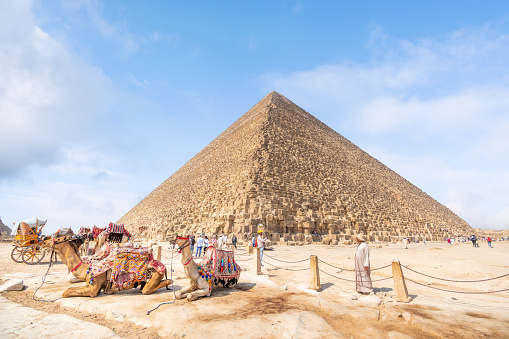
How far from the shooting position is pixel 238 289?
186 inches

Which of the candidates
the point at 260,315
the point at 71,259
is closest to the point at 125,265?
the point at 71,259

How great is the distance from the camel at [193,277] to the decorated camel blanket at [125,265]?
27.1 inches

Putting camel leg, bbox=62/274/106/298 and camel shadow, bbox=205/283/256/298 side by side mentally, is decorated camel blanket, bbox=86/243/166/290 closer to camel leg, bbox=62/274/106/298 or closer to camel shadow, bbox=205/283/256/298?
camel leg, bbox=62/274/106/298

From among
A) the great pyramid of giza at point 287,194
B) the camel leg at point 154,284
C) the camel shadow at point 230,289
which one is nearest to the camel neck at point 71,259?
the camel leg at point 154,284

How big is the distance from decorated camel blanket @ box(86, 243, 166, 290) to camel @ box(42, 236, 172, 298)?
2.9 inches

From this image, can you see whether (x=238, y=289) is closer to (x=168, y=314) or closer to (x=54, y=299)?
(x=168, y=314)

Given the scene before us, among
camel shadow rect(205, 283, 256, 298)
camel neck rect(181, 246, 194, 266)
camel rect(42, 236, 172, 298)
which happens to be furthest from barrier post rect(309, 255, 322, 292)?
camel rect(42, 236, 172, 298)

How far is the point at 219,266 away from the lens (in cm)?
440

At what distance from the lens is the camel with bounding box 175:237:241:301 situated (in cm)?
387

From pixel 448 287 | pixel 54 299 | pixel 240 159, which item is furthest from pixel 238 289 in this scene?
pixel 240 159

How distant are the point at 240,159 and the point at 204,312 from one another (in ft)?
66.8

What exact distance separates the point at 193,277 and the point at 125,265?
1134 millimetres

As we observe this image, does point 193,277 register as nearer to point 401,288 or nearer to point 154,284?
point 154,284

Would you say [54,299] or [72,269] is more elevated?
[72,269]
